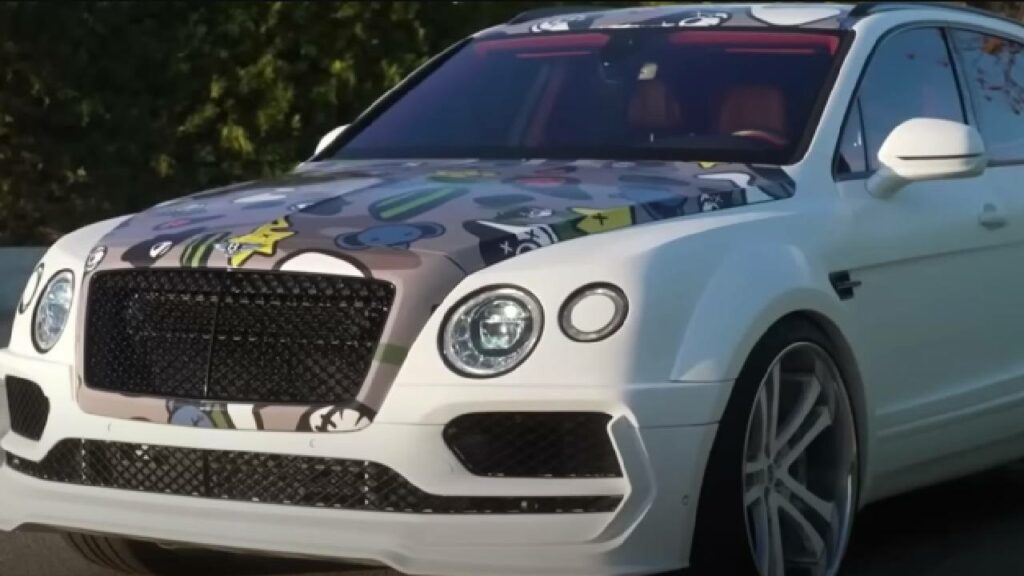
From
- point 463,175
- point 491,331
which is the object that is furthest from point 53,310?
point 491,331

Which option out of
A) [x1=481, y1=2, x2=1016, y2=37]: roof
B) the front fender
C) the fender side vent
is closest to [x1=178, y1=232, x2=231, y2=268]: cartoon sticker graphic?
the front fender

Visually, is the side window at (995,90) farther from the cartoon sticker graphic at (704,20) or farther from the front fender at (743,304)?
the front fender at (743,304)

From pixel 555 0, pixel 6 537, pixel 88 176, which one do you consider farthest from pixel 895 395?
pixel 555 0

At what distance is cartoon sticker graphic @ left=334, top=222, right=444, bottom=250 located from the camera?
16.8 ft

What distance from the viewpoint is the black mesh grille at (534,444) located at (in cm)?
489

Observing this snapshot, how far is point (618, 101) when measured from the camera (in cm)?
668

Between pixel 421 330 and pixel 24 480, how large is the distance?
4.04 ft

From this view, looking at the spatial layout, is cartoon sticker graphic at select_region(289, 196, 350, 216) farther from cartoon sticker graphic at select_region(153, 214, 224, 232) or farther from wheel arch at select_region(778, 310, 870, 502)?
wheel arch at select_region(778, 310, 870, 502)

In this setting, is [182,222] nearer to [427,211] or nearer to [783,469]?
[427,211]

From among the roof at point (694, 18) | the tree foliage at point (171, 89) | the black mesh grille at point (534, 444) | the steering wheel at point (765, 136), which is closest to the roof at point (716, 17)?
the roof at point (694, 18)

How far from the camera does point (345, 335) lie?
506 cm

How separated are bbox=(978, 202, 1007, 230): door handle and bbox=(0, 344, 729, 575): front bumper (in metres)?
1.86

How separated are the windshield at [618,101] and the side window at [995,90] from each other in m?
0.77

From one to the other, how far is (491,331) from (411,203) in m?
0.63
